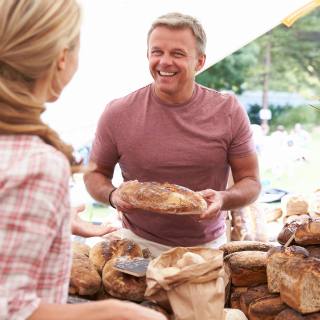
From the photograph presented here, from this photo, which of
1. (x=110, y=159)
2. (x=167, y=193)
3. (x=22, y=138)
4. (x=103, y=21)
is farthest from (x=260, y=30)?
(x=22, y=138)

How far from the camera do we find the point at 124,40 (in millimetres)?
2373

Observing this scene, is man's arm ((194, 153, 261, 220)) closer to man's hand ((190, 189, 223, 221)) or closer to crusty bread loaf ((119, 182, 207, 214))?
man's hand ((190, 189, 223, 221))

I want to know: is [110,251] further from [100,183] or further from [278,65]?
[278,65]

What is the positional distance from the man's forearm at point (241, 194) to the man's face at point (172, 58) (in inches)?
21.3

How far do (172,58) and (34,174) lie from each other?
1.21 meters

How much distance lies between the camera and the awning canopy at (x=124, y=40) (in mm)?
2209

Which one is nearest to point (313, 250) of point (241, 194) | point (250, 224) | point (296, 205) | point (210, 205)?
point (210, 205)

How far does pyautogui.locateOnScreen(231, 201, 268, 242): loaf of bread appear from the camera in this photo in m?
2.63

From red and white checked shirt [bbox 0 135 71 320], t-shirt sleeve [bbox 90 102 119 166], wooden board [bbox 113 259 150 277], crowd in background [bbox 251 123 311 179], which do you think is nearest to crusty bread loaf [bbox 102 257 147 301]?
wooden board [bbox 113 259 150 277]

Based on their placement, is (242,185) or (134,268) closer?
(134,268)

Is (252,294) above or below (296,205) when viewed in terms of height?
above

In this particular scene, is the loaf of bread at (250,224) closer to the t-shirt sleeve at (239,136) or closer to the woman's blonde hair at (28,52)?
the t-shirt sleeve at (239,136)

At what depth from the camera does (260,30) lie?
2498 mm

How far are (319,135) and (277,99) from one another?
1460 millimetres
